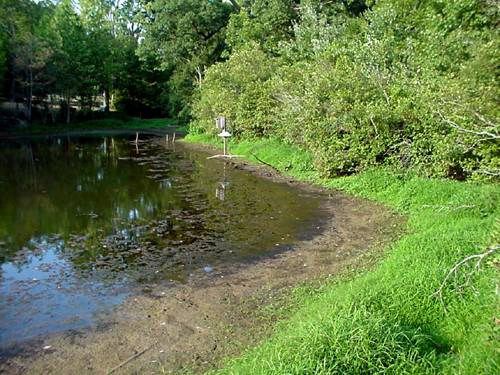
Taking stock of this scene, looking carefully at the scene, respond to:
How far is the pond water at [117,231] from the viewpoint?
25.7ft

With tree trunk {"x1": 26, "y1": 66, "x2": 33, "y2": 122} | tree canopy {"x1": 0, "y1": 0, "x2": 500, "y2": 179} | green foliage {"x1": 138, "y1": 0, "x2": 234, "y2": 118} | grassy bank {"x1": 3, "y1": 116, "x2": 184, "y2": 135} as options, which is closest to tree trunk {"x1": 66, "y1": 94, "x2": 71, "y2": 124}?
tree canopy {"x1": 0, "y1": 0, "x2": 500, "y2": 179}

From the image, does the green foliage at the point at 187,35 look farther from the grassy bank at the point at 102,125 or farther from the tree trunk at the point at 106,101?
the tree trunk at the point at 106,101

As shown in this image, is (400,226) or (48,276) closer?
(48,276)

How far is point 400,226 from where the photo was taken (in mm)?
10891

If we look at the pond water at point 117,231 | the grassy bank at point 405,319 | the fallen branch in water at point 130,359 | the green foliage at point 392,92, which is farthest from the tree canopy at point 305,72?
the fallen branch in water at point 130,359

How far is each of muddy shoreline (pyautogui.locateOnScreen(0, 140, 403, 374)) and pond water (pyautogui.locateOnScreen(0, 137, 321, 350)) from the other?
1.30ft

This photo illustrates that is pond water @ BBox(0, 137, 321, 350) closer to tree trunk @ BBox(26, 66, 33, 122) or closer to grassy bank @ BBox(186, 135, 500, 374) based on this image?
grassy bank @ BBox(186, 135, 500, 374)

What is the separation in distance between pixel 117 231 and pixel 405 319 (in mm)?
8086

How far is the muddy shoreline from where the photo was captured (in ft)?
19.2

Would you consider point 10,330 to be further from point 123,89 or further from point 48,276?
point 123,89

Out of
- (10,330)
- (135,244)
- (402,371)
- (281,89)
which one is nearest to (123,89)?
(281,89)

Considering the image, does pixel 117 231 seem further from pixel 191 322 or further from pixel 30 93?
pixel 30 93

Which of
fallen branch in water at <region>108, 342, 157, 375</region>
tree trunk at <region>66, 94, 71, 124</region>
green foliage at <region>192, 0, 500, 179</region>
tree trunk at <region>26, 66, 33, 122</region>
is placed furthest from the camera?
tree trunk at <region>66, 94, 71, 124</region>

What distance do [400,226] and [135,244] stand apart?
6.13 m
